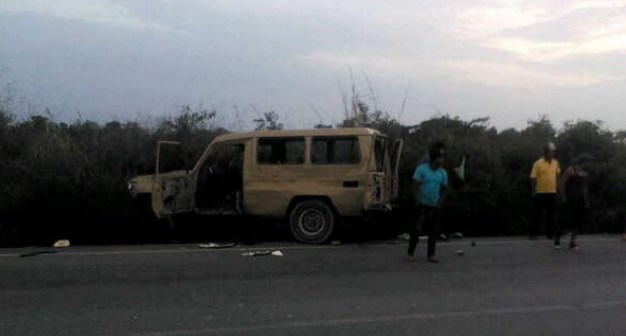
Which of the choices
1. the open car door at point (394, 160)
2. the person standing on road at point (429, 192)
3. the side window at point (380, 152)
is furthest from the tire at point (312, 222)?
the person standing on road at point (429, 192)

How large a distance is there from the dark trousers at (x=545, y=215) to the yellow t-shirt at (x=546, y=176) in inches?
4.3

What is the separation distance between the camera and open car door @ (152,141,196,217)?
13977mm

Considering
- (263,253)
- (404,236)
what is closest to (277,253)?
(263,253)

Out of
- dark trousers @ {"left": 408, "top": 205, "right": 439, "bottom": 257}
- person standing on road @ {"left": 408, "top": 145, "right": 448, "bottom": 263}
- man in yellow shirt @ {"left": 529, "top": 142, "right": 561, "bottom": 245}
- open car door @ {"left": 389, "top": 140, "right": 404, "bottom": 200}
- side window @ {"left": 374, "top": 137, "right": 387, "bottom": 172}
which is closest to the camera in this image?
dark trousers @ {"left": 408, "top": 205, "right": 439, "bottom": 257}

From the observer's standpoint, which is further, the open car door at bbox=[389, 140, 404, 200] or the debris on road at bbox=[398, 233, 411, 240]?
the debris on road at bbox=[398, 233, 411, 240]

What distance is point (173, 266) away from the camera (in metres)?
11.0

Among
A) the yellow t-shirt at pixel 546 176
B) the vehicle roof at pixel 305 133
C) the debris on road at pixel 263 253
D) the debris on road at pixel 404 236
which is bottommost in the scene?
the debris on road at pixel 263 253

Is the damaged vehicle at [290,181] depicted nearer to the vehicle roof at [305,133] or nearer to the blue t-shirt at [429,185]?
the vehicle roof at [305,133]

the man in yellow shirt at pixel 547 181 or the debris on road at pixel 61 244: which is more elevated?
the man in yellow shirt at pixel 547 181

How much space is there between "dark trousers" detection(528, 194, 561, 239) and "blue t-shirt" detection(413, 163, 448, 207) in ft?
10.1

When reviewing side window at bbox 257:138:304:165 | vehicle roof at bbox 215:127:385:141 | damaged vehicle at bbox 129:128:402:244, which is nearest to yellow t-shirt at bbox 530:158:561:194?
damaged vehicle at bbox 129:128:402:244

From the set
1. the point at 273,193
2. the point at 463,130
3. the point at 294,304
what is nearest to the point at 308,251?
the point at 273,193

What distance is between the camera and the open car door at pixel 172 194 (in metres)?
14.0

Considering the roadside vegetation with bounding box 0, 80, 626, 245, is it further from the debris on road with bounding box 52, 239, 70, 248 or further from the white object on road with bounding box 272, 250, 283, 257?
the white object on road with bounding box 272, 250, 283, 257
